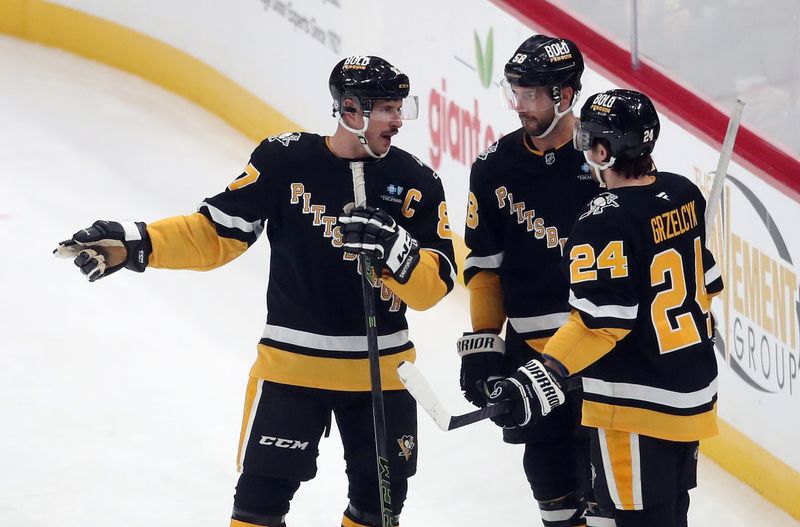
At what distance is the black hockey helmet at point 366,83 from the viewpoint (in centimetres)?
354

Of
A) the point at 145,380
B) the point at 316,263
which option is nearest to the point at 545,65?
the point at 316,263

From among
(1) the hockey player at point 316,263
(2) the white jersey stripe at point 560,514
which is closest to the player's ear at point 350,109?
(1) the hockey player at point 316,263

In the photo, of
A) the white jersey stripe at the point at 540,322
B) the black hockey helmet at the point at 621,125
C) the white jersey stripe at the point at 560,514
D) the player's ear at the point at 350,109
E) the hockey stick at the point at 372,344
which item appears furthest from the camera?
the white jersey stripe at the point at 560,514

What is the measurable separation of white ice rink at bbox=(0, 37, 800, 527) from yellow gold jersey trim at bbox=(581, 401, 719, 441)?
749 mm

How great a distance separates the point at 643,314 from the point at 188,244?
124cm

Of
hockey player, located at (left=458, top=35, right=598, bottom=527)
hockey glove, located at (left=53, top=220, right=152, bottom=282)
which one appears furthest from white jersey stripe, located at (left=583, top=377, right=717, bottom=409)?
hockey glove, located at (left=53, top=220, right=152, bottom=282)

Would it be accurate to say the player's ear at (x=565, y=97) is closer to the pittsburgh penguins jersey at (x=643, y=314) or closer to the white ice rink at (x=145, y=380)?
the pittsburgh penguins jersey at (x=643, y=314)

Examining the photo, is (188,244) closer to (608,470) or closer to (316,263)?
(316,263)

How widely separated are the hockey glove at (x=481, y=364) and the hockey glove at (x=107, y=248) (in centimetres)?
95

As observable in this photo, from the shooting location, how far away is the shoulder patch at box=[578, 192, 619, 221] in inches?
127

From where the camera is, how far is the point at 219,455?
5.06m

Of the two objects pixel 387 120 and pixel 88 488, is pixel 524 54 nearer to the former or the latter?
pixel 387 120

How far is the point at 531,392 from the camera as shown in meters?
3.23

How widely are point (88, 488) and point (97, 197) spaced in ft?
9.25
